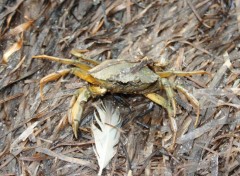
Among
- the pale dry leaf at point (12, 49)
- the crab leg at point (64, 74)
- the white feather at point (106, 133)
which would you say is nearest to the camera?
the white feather at point (106, 133)

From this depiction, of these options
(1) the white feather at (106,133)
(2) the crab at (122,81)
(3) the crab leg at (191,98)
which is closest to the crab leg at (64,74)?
(2) the crab at (122,81)

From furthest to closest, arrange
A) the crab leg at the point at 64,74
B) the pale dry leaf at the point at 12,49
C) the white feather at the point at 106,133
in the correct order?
1. the pale dry leaf at the point at 12,49
2. the crab leg at the point at 64,74
3. the white feather at the point at 106,133

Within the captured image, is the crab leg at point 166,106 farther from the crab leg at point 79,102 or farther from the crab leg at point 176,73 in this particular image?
the crab leg at point 79,102

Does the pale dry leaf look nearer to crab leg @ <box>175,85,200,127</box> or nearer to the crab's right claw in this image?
the crab's right claw

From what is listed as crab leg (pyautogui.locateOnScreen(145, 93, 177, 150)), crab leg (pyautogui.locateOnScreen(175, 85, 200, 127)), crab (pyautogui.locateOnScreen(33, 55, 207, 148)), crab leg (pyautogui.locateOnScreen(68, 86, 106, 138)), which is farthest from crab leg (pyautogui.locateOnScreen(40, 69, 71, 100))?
crab leg (pyautogui.locateOnScreen(175, 85, 200, 127))

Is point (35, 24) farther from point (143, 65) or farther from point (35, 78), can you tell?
point (143, 65)

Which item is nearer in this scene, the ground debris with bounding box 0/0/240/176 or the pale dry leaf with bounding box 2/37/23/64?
the ground debris with bounding box 0/0/240/176
